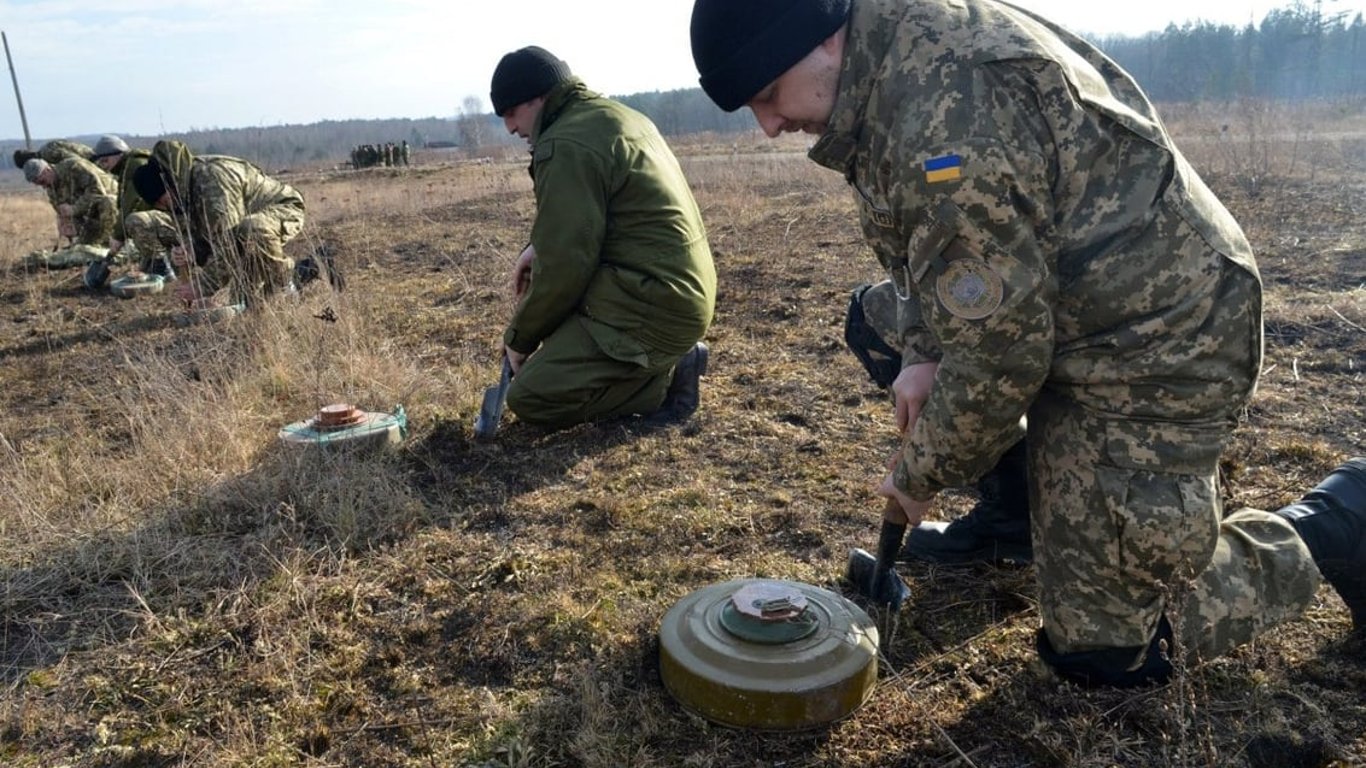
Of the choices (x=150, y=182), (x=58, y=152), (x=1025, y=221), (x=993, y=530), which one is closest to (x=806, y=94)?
(x=1025, y=221)

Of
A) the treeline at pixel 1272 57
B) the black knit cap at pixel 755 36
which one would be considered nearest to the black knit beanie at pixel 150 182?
the black knit cap at pixel 755 36

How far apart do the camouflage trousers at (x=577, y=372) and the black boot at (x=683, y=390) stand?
7.0 inches

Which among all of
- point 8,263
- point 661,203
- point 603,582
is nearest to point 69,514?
point 603,582

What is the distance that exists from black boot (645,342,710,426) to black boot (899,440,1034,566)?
68.3 inches

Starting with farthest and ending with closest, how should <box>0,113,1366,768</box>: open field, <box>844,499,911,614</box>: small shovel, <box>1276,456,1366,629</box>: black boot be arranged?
<box>844,499,911,614</box>: small shovel < <box>1276,456,1366,629</box>: black boot < <box>0,113,1366,768</box>: open field

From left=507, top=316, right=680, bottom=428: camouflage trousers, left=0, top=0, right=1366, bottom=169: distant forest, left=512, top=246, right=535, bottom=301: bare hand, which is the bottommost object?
left=507, top=316, right=680, bottom=428: camouflage trousers

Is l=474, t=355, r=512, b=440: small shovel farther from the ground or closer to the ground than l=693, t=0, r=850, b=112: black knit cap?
closer to the ground

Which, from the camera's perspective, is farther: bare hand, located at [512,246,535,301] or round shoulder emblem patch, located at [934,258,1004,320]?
bare hand, located at [512,246,535,301]

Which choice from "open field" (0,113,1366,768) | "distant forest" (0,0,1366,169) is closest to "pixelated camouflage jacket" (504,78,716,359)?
"open field" (0,113,1366,768)

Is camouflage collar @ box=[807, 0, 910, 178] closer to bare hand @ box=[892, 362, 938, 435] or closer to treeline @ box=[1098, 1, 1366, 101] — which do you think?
bare hand @ box=[892, 362, 938, 435]

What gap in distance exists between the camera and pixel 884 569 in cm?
279

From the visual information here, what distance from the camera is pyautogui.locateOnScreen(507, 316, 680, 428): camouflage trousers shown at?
14.0 feet

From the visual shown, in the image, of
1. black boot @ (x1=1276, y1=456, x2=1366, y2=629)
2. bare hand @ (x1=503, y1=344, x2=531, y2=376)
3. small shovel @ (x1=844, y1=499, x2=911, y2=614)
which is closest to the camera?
black boot @ (x1=1276, y1=456, x2=1366, y2=629)

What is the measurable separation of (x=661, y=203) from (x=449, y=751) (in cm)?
269
